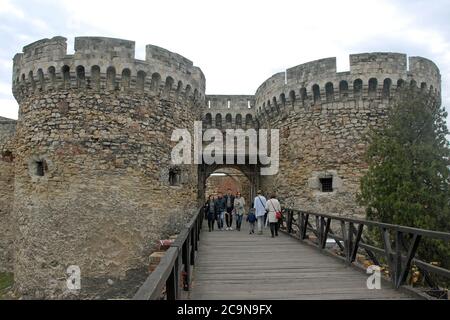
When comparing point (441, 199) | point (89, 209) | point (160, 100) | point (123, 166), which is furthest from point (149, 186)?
point (441, 199)

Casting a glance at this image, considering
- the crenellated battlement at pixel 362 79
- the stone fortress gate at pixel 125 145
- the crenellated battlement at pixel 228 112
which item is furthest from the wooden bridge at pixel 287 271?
the crenellated battlement at pixel 228 112

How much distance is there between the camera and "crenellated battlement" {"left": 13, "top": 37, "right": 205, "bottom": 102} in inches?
394

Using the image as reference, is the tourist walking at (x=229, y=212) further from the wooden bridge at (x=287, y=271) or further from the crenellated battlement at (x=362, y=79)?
the wooden bridge at (x=287, y=271)

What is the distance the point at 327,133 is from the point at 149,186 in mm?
5526

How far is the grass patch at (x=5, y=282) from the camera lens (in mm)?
10859

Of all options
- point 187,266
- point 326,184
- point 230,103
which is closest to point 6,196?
point 230,103

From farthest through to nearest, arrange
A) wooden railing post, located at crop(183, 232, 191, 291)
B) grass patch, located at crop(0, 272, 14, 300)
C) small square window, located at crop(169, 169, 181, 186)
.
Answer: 1. small square window, located at crop(169, 169, 181, 186)
2. grass patch, located at crop(0, 272, 14, 300)
3. wooden railing post, located at crop(183, 232, 191, 291)

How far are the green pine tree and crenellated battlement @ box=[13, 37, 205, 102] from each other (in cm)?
604

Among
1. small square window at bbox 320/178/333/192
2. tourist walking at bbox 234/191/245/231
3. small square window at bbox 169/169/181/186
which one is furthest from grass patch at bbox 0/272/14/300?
small square window at bbox 320/178/333/192

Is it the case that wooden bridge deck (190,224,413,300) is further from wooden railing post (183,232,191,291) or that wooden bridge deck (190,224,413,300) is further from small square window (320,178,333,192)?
small square window (320,178,333,192)

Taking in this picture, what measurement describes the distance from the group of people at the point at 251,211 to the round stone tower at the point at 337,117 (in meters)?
1.77

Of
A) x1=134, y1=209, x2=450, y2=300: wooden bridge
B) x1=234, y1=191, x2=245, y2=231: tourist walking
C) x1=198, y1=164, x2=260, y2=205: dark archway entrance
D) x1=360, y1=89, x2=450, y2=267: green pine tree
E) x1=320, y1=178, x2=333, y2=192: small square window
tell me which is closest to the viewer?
x1=134, y1=209, x2=450, y2=300: wooden bridge
